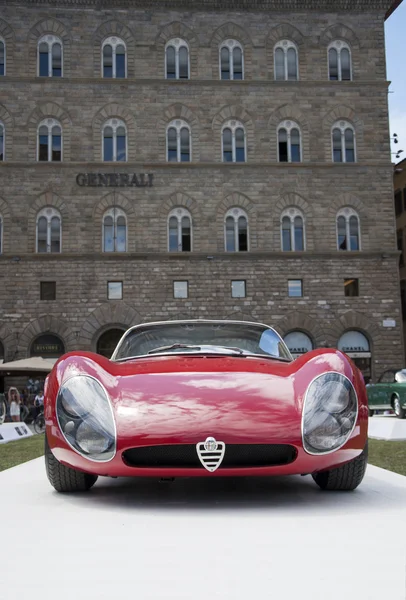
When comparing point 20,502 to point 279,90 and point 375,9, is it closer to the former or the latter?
point 279,90

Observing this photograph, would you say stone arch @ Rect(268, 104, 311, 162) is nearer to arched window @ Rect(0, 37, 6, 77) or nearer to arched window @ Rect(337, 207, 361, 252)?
arched window @ Rect(337, 207, 361, 252)

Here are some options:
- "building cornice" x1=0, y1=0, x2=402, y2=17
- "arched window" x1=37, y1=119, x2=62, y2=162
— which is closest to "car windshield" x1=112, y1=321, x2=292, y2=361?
"arched window" x1=37, y1=119, x2=62, y2=162

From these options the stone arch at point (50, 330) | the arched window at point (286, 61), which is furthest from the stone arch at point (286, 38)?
the stone arch at point (50, 330)

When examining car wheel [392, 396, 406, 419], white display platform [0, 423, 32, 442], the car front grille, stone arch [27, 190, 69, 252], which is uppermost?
stone arch [27, 190, 69, 252]

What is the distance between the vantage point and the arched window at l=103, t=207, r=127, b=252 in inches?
1218

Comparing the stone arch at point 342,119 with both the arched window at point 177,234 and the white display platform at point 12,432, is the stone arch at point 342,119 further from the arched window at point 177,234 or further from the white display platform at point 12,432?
the white display platform at point 12,432

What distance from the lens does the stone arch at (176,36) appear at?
32.2 meters

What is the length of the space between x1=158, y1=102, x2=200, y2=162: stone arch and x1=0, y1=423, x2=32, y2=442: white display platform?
18922 mm

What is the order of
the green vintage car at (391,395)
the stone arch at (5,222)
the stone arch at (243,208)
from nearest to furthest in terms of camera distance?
1. the green vintage car at (391,395)
2. the stone arch at (5,222)
3. the stone arch at (243,208)

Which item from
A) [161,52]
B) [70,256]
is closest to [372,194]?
[161,52]

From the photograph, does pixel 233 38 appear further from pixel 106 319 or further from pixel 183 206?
pixel 106 319

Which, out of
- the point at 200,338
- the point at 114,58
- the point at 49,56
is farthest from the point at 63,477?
the point at 49,56

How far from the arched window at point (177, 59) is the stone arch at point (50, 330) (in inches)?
468

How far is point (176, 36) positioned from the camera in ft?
107
